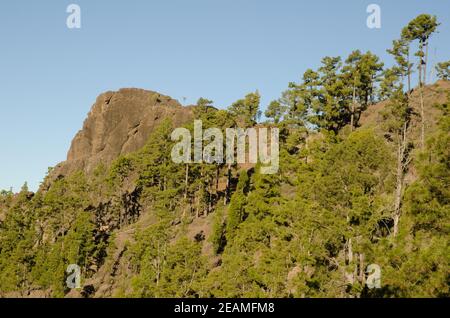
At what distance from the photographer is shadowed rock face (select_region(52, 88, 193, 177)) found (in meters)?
93.4

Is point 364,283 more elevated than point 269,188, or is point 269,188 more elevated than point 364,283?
point 269,188

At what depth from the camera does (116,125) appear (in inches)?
3841

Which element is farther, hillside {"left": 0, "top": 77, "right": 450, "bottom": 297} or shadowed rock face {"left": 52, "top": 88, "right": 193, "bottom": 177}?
shadowed rock face {"left": 52, "top": 88, "right": 193, "bottom": 177}

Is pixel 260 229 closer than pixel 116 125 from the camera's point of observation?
Yes

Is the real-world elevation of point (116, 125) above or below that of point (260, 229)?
above

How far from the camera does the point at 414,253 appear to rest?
1585 cm

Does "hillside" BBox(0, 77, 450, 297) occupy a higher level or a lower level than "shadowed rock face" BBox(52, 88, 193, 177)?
lower

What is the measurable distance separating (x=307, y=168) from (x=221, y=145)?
26438mm

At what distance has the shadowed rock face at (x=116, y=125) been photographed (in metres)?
93.4

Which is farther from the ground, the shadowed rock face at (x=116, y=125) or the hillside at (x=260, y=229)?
the shadowed rock face at (x=116, y=125)

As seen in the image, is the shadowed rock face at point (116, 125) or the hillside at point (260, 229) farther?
the shadowed rock face at point (116, 125)
